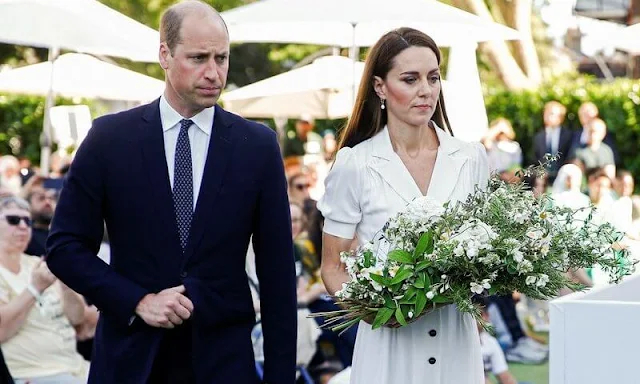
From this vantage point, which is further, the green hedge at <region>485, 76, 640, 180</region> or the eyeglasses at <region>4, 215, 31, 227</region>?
the green hedge at <region>485, 76, 640, 180</region>

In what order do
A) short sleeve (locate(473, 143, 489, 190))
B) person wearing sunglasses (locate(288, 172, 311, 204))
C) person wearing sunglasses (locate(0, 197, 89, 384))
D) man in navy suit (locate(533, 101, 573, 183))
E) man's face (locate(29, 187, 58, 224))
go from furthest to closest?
man in navy suit (locate(533, 101, 573, 183)), person wearing sunglasses (locate(288, 172, 311, 204)), man's face (locate(29, 187, 58, 224)), person wearing sunglasses (locate(0, 197, 89, 384)), short sleeve (locate(473, 143, 489, 190))

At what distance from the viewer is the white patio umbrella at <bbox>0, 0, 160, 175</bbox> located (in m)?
11.9

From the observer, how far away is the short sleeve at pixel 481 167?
4.98 meters

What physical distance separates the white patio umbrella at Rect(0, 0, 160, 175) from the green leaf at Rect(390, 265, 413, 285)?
317 inches

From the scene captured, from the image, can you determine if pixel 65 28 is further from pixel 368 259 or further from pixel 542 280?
pixel 542 280

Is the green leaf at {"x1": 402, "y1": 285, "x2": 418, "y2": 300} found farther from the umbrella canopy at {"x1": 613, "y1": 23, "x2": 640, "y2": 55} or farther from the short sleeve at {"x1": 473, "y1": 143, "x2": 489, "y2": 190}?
the umbrella canopy at {"x1": 613, "y1": 23, "x2": 640, "y2": 55}

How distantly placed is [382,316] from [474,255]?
1.30 ft

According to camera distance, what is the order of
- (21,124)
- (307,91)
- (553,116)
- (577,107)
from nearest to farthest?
(307,91)
(553,116)
(577,107)
(21,124)

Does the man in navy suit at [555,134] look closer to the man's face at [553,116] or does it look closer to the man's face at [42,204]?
the man's face at [553,116]

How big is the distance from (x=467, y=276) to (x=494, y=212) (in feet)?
0.73

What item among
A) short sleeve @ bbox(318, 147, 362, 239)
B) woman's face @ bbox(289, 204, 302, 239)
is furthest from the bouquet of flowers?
woman's face @ bbox(289, 204, 302, 239)

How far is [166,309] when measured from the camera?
14.0 feet

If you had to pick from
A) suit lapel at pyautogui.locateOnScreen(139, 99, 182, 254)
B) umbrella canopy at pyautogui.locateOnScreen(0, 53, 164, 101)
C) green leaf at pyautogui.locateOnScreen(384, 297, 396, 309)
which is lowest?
green leaf at pyautogui.locateOnScreen(384, 297, 396, 309)

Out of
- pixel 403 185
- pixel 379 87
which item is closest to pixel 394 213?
pixel 403 185
